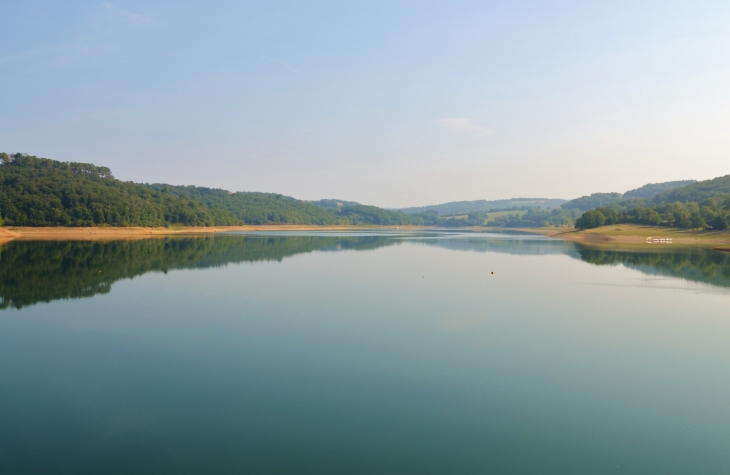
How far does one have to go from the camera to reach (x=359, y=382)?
10.7 m

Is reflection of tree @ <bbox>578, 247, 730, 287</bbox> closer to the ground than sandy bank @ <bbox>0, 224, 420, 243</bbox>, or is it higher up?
closer to the ground

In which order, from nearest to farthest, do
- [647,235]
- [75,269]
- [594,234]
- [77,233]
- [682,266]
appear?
[75,269] → [682,266] → [77,233] → [647,235] → [594,234]

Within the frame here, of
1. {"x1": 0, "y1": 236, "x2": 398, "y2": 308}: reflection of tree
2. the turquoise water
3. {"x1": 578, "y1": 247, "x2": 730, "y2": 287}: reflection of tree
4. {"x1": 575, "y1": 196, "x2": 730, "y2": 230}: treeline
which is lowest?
{"x1": 578, "y1": 247, "x2": 730, "y2": 287}: reflection of tree

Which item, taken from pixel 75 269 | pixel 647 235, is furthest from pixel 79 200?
pixel 647 235

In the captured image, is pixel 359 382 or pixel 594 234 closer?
pixel 359 382

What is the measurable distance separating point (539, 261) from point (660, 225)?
51.2 meters

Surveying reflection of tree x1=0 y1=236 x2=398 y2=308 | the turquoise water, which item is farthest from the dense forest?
reflection of tree x1=0 y1=236 x2=398 y2=308

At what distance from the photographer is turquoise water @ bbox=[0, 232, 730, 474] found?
7.58 metres

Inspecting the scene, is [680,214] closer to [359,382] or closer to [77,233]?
[359,382]

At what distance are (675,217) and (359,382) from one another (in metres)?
84.3

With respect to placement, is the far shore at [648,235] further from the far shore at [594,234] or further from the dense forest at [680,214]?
the dense forest at [680,214]

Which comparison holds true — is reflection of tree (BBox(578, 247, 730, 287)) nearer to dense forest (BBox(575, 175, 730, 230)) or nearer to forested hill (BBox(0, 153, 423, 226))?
dense forest (BBox(575, 175, 730, 230))

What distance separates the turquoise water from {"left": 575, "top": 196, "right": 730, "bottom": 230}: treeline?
200 ft

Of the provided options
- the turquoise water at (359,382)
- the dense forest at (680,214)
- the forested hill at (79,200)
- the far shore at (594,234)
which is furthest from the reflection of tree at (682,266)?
the forested hill at (79,200)
